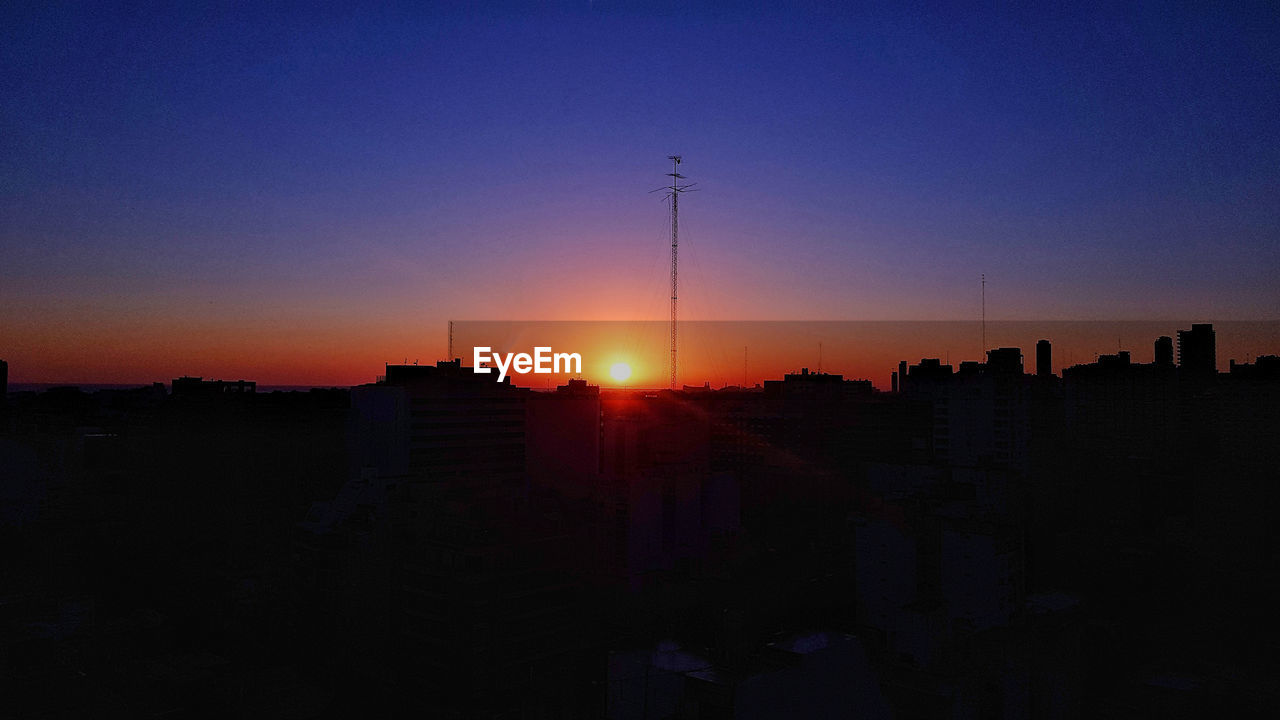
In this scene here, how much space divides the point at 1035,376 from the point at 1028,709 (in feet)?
114

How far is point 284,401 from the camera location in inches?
2446

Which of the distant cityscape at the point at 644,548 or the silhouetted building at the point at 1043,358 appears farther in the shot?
the silhouetted building at the point at 1043,358

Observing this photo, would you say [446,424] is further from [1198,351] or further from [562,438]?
[1198,351]

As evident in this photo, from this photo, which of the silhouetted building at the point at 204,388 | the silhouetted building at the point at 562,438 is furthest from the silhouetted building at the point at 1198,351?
the silhouetted building at the point at 204,388

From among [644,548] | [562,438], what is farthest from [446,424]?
[644,548]

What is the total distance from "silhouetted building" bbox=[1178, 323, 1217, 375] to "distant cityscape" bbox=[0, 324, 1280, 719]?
23.5 inches

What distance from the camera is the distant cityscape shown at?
91.6 feet

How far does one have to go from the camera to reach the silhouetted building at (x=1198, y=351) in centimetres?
6353

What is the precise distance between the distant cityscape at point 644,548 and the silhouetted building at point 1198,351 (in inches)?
23.5

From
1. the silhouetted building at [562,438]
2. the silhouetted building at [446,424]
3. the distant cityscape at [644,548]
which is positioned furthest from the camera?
the silhouetted building at [562,438]

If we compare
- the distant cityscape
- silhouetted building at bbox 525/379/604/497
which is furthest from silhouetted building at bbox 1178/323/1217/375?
silhouetted building at bbox 525/379/604/497

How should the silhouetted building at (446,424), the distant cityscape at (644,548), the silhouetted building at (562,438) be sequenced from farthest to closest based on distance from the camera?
1. the silhouetted building at (562,438)
2. the silhouetted building at (446,424)
3. the distant cityscape at (644,548)

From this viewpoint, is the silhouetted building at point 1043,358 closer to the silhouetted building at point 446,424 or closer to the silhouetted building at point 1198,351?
the silhouetted building at point 1198,351

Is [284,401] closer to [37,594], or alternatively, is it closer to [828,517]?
[37,594]
